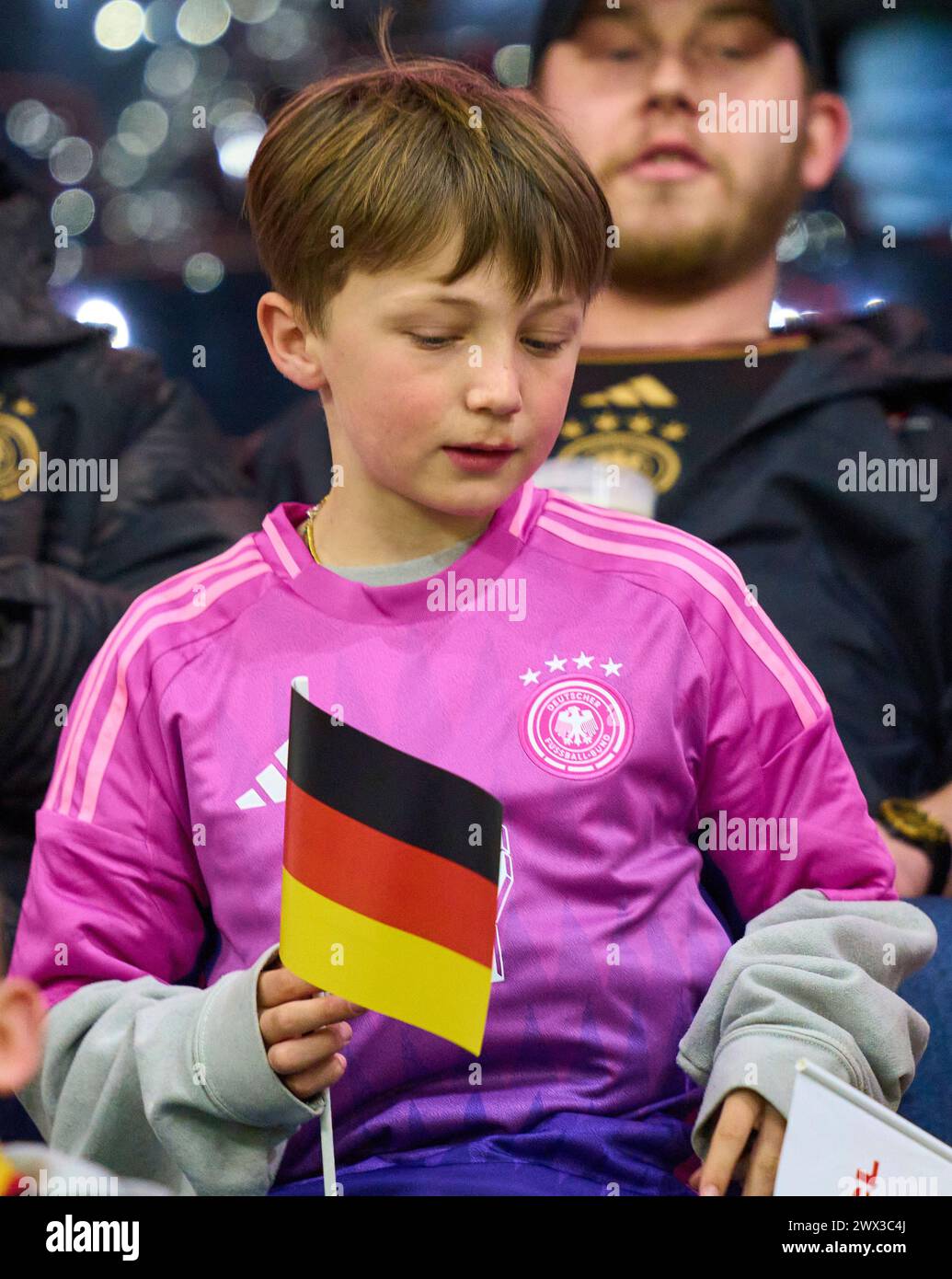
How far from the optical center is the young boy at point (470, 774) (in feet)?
3.43

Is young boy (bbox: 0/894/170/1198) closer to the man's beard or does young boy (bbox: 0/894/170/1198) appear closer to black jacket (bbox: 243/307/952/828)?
black jacket (bbox: 243/307/952/828)

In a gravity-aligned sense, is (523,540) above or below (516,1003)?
above

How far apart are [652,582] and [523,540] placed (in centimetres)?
10

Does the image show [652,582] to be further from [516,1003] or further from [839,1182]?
[839,1182]

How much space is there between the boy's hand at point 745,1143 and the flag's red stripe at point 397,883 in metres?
0.18

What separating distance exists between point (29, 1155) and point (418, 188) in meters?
0.64

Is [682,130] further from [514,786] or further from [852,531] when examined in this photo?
[514,786]

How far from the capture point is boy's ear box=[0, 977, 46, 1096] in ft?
3.63

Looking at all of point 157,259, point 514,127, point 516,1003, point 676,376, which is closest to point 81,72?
point 157,259

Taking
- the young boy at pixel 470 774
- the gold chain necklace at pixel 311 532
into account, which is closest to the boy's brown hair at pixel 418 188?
the young boy at pixel 470 774

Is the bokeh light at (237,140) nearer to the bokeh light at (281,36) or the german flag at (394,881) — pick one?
the bokeh light at (281,36)

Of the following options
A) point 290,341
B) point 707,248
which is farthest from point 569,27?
point 290,341

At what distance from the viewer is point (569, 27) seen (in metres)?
1.91

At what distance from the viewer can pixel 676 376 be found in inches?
73.0
